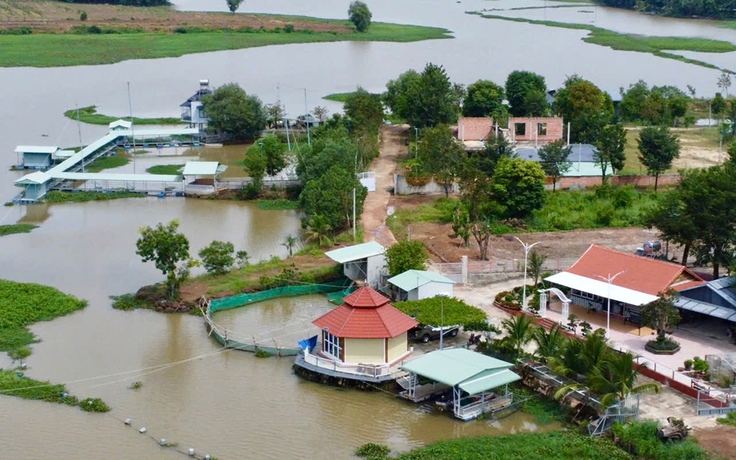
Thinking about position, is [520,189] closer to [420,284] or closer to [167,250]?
[420,284]

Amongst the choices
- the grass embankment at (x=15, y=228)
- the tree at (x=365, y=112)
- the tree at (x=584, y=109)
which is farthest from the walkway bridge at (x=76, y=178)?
the tree at (x=584, y=109)

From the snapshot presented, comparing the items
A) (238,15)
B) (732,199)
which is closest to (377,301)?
(732,199)

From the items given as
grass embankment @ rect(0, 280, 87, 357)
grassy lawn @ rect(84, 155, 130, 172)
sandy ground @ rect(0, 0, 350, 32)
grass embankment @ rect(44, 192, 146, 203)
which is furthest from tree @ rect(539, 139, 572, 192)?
sandy ground @ rect(0, 0, 350, 32)

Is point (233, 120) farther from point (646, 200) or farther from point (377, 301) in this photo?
point (377, 301)

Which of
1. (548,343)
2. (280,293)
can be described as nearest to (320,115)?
(280,293)

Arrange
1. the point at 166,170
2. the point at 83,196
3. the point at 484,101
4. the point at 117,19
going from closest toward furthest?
the point at 83,196, the point at 166,170, the point at 484,101, the point at 117,19

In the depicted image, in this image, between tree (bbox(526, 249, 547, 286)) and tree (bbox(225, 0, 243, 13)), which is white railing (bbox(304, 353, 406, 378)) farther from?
tree (bbox(225, 0, 243, 13))
